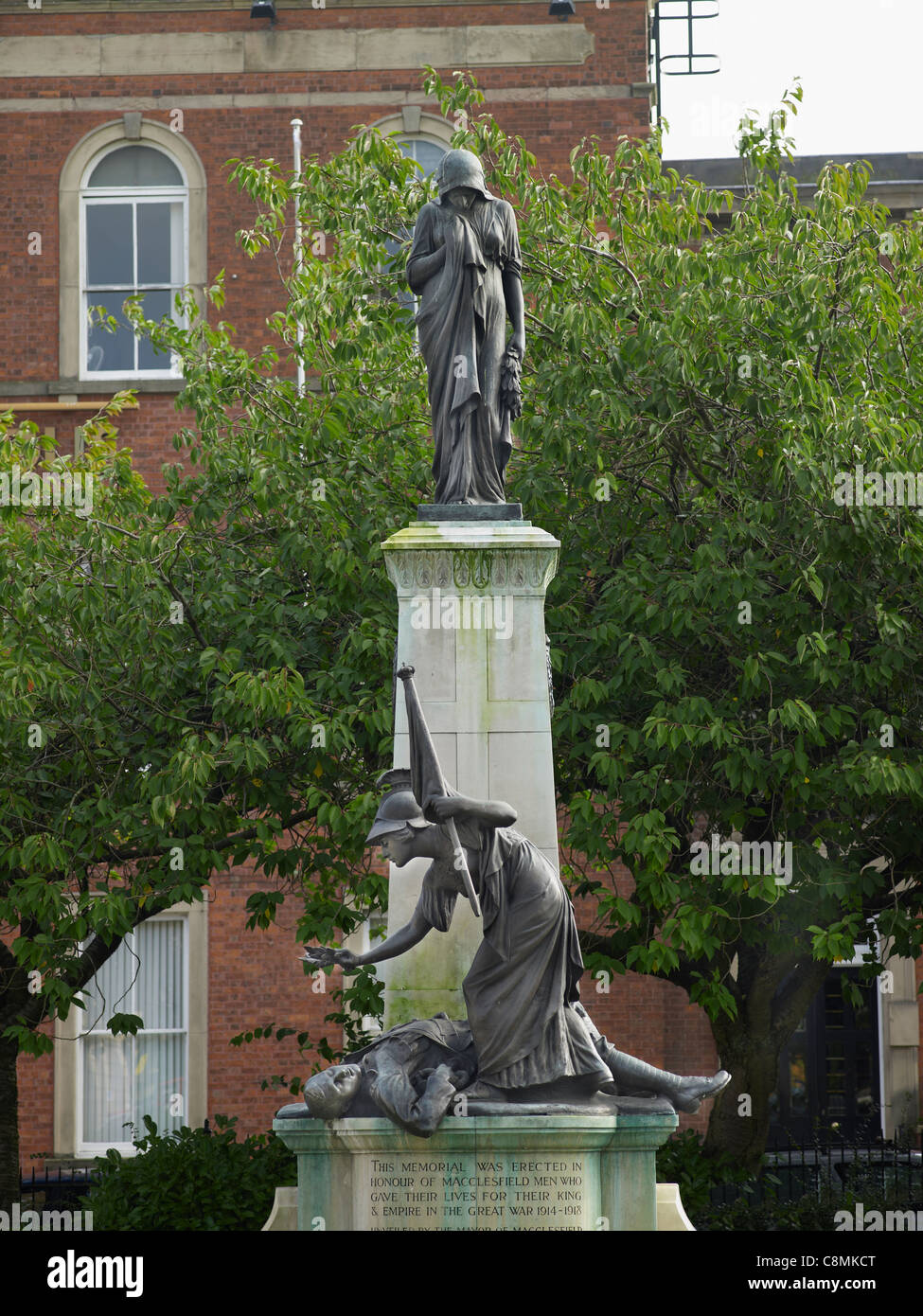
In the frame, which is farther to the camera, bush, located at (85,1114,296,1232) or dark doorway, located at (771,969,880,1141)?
dark doorway, located at (771,969,880,1141)

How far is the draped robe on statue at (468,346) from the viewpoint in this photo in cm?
1112

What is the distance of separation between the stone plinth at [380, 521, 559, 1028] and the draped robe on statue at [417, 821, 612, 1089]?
1323 millimetres

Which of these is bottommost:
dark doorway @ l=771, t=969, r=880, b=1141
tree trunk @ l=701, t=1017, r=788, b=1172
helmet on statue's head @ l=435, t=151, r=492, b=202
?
dark doorway @ l=771, t=969, r=880, b=1141

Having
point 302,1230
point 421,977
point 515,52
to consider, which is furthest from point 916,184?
point 302,1230

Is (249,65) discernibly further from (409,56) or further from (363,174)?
(363,174)

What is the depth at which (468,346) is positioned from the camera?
11.1 metres

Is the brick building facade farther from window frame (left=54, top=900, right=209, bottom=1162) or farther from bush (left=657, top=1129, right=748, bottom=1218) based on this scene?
bush (left=657, top=1129, right=748, bottom=1218)

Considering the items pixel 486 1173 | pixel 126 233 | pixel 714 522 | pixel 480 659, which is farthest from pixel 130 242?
pixel 486 1173

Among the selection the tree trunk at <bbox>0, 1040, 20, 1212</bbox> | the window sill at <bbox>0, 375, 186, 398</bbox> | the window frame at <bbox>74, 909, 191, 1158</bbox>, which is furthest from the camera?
the window sill at <bbox>0, 375, 186, 398</bbox>

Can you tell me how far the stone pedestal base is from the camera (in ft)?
30.0

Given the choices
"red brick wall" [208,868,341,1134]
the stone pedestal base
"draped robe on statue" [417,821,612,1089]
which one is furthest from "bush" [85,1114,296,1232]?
"red brick wall" [208,868,341,1134]

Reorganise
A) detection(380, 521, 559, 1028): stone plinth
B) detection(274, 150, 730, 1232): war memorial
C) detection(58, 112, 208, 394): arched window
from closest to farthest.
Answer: detection(274, 150, 730, 1232): war memorial
detection(380, 521, 559, 1028): stone plinth
detection(58, 112, 208, 394): arched window

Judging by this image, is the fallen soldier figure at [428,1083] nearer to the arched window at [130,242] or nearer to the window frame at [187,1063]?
the window frame at [187,1063]

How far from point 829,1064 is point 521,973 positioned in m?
18.5
